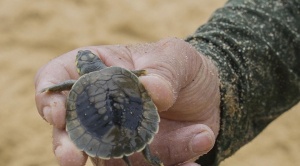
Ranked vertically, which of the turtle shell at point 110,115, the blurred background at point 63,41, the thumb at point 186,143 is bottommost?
the blurred background at point 63,41

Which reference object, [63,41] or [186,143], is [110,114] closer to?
[186,143]

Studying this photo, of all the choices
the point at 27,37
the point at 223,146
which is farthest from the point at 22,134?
the point at 223,146

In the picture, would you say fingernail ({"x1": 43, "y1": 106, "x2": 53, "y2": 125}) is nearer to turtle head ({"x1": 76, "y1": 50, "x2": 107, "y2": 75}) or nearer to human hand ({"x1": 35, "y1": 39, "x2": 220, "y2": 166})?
human hand ({"x1": 35, "y1": 39, "x2": 220, "y2": 166})

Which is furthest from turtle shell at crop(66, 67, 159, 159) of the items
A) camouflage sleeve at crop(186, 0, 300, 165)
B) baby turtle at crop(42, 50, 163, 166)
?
camouflage sleeve at crop(186, 0, 300, 165)

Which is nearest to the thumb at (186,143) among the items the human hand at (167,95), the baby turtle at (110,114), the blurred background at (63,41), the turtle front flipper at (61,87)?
the human hand at (167,95)

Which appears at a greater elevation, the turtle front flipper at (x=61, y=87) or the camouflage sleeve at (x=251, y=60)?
the turtle front flipper at (x=61, y=87)

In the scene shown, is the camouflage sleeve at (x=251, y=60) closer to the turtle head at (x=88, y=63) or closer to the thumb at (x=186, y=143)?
the thumb at (x=186, y=143)
